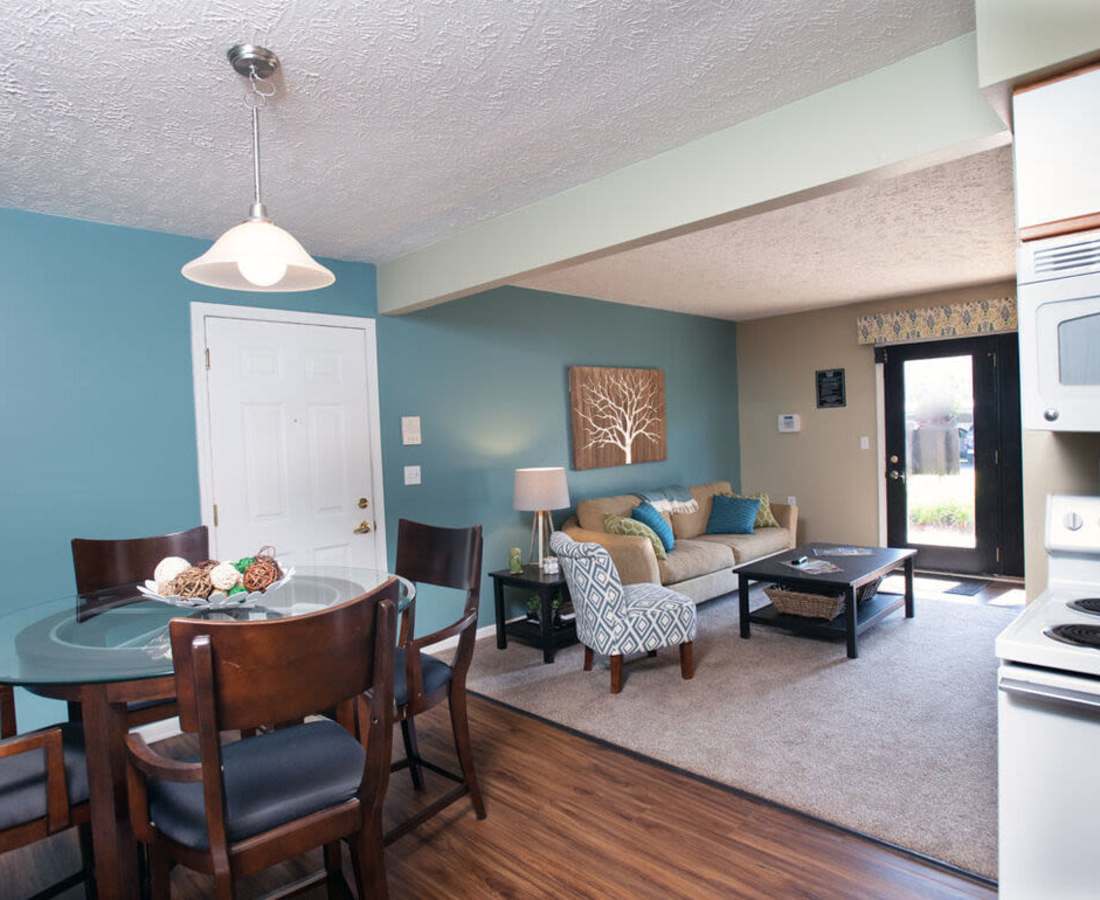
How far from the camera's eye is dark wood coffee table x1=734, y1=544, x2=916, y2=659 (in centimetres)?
392

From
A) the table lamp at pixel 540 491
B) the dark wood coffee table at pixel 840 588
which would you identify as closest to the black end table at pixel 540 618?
the table lamp at pixel 540 491

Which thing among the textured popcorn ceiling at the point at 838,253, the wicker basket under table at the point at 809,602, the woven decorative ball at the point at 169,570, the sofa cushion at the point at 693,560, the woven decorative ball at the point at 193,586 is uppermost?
the textured popcorn ceiling at the point at 838,253

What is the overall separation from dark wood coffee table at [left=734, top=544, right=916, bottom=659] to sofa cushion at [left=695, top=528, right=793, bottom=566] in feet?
1.97

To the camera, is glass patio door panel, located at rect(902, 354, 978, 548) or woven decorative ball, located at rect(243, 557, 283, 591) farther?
glass patio door panel, located at rect(902, 354, 978, 548)

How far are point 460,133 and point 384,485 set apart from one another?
2.26 m

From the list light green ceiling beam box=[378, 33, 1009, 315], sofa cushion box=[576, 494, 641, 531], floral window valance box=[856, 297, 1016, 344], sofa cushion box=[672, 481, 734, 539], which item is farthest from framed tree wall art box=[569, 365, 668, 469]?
light green ceiling beam box=[378, 33, 1009, 315]

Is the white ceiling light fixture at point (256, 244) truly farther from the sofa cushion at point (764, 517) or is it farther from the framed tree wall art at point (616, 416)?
the sofa cushion at point (764, 517)

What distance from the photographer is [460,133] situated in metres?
2.34

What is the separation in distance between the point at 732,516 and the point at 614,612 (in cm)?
267

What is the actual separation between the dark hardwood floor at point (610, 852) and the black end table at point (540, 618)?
133 centimetres

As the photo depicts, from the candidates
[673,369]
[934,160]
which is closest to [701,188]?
[934,160]

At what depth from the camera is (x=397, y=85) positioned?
6.54 ft

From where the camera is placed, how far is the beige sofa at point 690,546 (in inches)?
175

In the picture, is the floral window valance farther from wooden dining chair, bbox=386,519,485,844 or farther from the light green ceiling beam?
wooden dining chair, bbox=386,519,485,844
